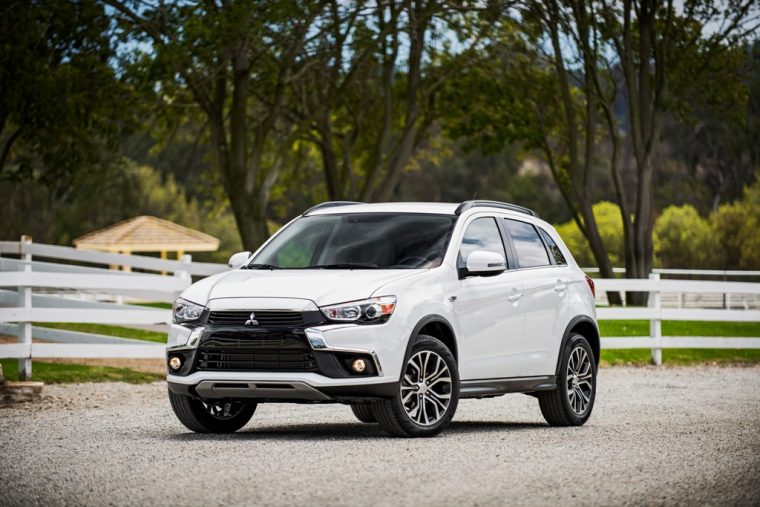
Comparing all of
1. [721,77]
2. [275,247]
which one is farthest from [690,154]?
[275,247]

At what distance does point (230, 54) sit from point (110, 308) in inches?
403

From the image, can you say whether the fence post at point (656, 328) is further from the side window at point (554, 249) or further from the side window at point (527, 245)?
the side window at point (527, 245)

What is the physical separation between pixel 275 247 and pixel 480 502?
4433 mm

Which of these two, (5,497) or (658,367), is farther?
(658,367)

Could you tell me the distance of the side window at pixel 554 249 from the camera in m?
12.5

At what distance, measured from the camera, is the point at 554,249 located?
12555 millimetres

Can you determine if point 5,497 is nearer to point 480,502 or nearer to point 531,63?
point 480,502

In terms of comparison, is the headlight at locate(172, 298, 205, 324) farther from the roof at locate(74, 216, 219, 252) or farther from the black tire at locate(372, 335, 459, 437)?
the roof at locate(74, 216, 219, 252)

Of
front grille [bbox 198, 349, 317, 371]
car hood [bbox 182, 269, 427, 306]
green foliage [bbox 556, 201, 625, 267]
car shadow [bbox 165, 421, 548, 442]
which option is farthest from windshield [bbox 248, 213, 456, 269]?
green foliage [bbox 556, 201, 625, 267]

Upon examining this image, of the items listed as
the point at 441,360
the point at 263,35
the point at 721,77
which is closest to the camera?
→ the point at 441,360

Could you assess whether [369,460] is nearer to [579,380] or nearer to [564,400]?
[564,400]

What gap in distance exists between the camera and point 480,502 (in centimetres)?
736

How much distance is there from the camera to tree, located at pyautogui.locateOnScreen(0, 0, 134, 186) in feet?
95.8

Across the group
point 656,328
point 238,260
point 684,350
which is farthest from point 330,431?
point 684,350
